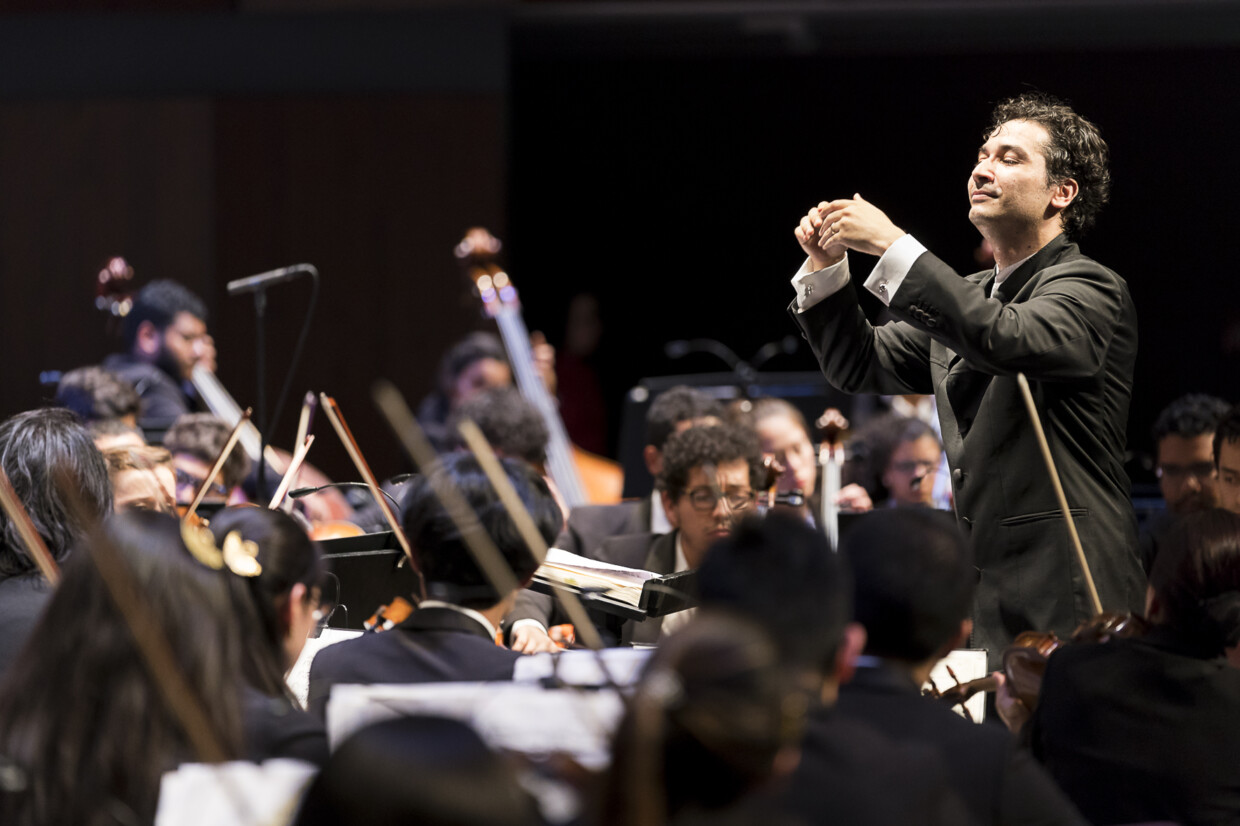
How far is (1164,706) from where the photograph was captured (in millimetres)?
1840

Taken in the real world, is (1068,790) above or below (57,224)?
below

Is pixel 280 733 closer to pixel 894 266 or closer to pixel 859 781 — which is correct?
pixel 859 781

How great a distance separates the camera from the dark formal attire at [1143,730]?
1.80 m

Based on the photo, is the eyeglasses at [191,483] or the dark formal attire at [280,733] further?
the eyeglasses at [191,483]

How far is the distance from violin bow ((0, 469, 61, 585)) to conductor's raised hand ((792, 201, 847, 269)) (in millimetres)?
1244

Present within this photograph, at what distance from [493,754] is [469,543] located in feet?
2.80

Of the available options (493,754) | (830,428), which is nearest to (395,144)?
(830,428)

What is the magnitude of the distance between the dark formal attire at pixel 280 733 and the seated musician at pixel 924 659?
58 centimetres

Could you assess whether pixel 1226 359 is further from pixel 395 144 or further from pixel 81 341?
pixel 81 341

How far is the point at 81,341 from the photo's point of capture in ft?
22.9

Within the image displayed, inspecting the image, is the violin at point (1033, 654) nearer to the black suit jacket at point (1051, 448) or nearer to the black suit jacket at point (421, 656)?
the black suit jacket at point (1051, 448)

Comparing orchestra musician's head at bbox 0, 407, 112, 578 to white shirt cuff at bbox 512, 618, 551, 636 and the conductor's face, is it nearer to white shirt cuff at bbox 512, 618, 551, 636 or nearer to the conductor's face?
white shirt cuff at bbox 512, 618, 551, 636

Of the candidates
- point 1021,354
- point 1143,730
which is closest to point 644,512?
point 1021,354

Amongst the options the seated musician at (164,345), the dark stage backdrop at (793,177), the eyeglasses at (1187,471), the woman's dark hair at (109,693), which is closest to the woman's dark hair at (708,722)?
the woman's dark hair at (109,693)
